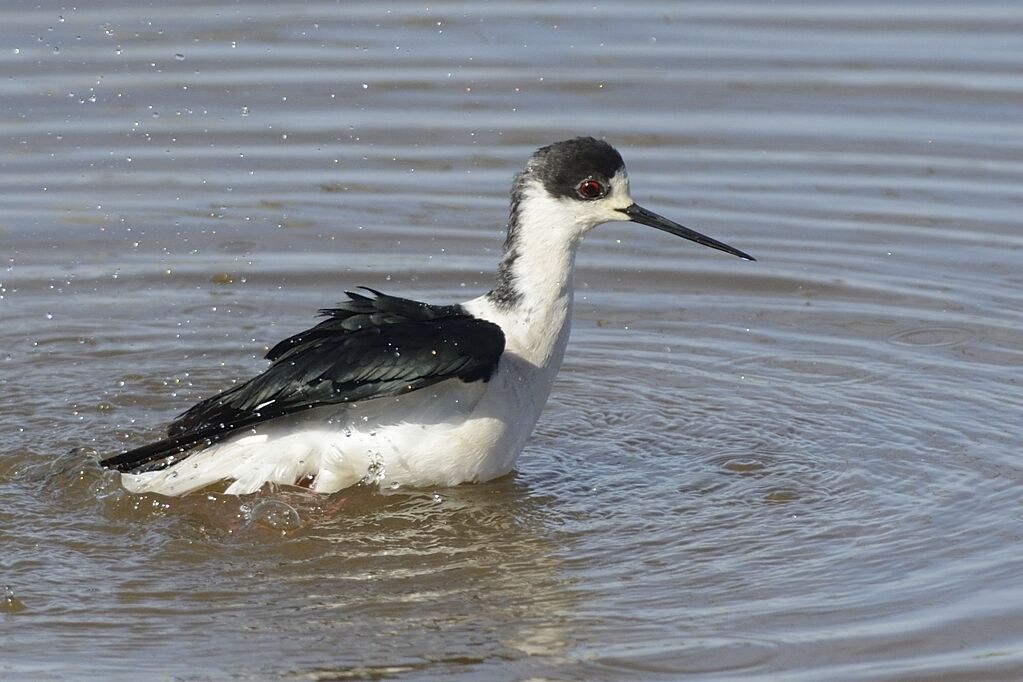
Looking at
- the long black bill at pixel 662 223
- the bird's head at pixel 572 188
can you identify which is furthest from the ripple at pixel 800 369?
the bird's head at pixel 572 188

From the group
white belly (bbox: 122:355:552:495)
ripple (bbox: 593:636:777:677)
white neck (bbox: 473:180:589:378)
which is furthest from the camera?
white neck (bbox: 473:180:589:378)

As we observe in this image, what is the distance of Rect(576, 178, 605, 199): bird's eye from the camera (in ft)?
27.0

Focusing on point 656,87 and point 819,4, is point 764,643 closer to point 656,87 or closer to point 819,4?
point 656,87

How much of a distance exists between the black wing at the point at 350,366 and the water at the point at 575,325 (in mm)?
391

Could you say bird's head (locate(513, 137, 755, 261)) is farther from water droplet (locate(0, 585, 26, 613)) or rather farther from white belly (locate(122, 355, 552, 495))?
water droplet (locate(0, 585, 26, 613))

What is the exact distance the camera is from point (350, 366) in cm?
764

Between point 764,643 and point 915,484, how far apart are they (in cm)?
180

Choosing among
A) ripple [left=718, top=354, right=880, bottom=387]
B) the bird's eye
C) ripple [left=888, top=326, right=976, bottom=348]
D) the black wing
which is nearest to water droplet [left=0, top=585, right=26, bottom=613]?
the black wing

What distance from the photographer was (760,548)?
7.52 metres

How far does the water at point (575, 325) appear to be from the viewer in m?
6.84

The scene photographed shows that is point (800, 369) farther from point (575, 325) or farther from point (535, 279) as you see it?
point (535, 279)

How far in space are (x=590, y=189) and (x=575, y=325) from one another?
6.59 feet

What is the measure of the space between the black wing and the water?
1.28ft

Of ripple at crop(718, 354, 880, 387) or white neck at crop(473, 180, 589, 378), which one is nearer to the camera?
white neck at crop(473, 180, 589, 378)
